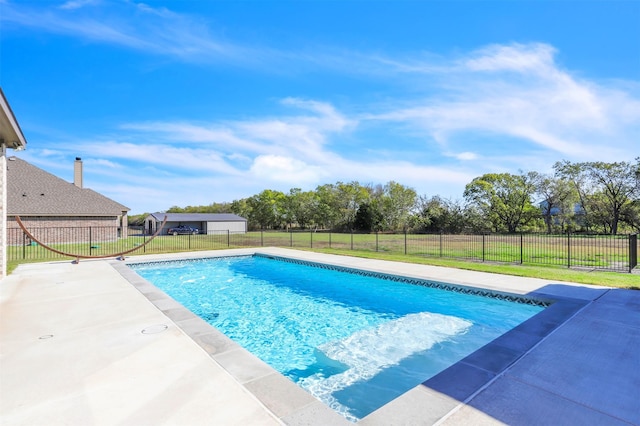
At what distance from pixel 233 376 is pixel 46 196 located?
23.5 m

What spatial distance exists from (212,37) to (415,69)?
661 centimetres

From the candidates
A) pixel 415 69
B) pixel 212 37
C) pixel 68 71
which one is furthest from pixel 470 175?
pixel 68 71

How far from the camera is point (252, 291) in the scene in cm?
827

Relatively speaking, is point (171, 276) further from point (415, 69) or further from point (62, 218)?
point (62, 218)

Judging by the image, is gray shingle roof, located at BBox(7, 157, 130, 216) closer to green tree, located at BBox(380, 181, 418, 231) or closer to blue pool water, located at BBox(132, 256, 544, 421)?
blue pool water, located at BBox(132, 256, 544, 421)

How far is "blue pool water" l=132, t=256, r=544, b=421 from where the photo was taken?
3826 millimetres

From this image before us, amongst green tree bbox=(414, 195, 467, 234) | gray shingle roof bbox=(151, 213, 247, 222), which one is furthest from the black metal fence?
gray shingle roof bbox=(151, 213, 247, 222)

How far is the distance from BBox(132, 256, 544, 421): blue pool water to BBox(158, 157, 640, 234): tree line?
28767 mm

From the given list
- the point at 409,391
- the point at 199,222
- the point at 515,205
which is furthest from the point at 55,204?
the point at 515,205

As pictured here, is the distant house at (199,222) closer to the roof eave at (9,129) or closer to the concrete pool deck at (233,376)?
the roof eave at (9,129)

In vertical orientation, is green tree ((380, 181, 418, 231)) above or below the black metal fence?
above

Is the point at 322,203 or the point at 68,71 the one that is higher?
the point at 68,71

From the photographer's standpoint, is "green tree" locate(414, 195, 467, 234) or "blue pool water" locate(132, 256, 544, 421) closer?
"blue pool water" locate(132, 256, 544, 421)

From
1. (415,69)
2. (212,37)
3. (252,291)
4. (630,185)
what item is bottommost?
(252,291)
